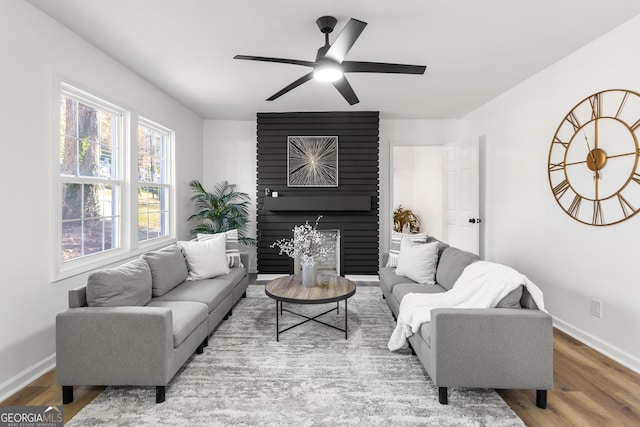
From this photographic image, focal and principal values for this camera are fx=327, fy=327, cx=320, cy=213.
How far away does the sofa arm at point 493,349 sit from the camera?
6.20 ft

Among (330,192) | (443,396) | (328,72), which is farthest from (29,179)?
(330,192)

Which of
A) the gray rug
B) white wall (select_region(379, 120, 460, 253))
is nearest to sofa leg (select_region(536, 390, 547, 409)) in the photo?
the gray rug

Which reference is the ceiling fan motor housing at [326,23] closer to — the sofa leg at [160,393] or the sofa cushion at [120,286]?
the sofa cushion at [120,286]

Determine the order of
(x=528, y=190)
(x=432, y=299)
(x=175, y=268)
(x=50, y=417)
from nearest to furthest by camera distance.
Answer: (x=50, y=417) < (x=432, y=299) < (x=175, y=268) < (x=528, y=190)

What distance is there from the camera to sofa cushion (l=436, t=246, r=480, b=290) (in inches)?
111

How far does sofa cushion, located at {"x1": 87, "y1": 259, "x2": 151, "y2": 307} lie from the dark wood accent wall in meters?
2.64

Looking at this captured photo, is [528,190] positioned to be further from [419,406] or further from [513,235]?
[419,406]

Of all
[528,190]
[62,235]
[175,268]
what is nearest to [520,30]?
[528,190]

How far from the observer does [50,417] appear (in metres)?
1.81

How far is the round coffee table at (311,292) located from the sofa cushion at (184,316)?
23.9 inches

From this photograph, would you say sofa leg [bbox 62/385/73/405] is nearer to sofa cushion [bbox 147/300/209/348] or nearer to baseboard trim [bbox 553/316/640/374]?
sofa cushion [bbox 147/300/209/348]

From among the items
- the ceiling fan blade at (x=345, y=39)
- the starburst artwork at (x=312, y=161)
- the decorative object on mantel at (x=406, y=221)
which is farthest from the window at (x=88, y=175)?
the decorative object on mantel at (x=406, y=221)

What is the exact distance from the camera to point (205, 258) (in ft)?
11.1

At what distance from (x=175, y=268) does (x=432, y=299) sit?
2279 mm
